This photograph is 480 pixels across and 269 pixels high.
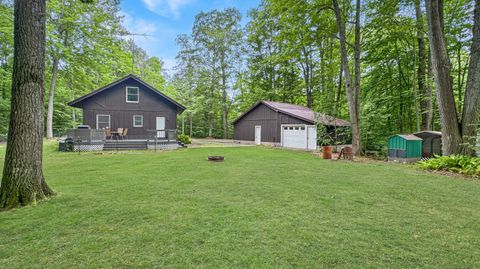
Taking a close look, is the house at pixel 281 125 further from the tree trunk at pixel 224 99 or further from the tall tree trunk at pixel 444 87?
the tall tree trunk at pixel 444 87

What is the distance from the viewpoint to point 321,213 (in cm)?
367

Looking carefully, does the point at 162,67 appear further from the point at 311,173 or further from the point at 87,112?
the point at 311,173

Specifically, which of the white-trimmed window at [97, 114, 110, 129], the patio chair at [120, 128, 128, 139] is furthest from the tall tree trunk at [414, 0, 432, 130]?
the white-trimmed window at [97, 114, 110, 129]

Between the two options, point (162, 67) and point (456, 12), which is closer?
point (456, 12)

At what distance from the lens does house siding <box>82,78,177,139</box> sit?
16.0 metres

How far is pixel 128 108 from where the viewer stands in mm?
16703

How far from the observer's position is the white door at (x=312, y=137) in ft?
52.3

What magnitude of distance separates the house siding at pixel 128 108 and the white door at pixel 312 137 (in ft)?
32.5

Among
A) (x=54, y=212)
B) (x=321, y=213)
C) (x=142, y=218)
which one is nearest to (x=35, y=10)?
(x=54, y=212)

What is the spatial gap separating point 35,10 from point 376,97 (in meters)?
18.8

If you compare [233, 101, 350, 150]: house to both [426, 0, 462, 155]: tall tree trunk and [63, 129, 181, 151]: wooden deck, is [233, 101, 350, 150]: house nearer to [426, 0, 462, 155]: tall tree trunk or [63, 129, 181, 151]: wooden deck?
[426, 0, 462, 155]: tall tree trunk

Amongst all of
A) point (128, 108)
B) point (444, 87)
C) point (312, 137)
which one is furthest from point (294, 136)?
point (128, 108)

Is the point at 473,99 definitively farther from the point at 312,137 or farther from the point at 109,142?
the point at 109,142

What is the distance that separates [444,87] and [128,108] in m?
17.1
